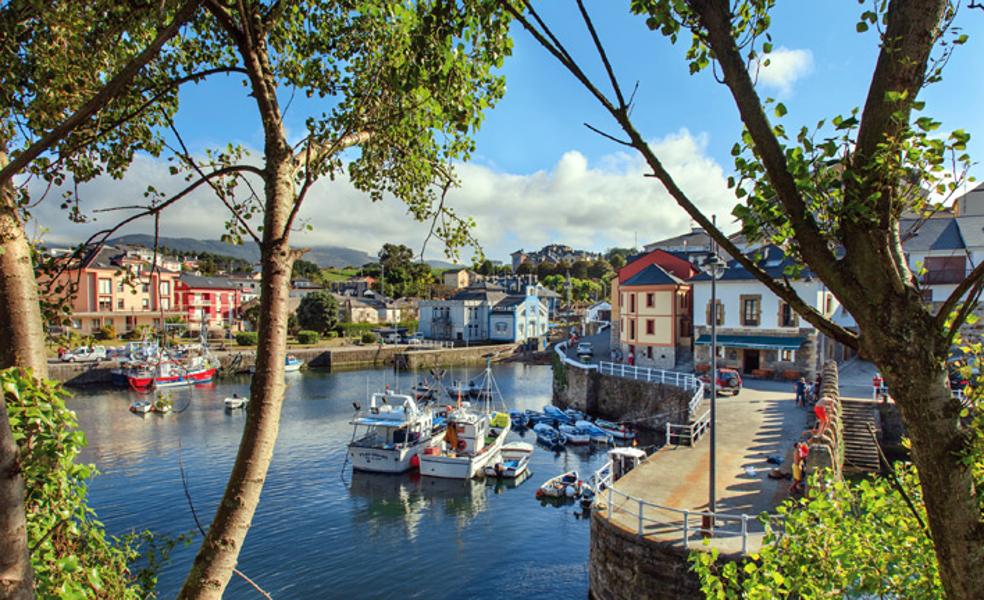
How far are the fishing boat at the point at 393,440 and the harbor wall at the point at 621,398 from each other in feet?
40.8

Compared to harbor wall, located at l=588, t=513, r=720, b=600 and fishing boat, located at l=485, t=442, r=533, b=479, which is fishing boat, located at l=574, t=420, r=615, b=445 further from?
harbor wall, located at l=588, t=513, r=720, b=600

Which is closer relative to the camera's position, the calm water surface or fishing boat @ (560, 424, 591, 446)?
the calm water surface

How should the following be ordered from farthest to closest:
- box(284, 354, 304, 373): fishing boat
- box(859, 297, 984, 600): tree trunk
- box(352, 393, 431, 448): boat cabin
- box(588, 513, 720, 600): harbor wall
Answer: box(284, 354, 304, 373): fishing boat → box(352, 393, 431, 448): boat cabin → box(588, 513, 720, 600): harbor wall → box(859, 297, 984, 600): tree trunk

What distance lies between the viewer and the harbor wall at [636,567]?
434 inches

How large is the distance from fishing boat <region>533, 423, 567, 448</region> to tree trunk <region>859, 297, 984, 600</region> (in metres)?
28.9

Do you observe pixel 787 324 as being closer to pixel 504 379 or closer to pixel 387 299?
pixel 504 379

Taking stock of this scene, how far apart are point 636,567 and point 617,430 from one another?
20799mm

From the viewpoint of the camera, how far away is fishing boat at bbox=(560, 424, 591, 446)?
30.5 metres

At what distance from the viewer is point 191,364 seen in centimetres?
5016

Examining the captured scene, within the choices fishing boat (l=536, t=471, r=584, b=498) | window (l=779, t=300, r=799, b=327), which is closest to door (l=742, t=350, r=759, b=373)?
window (l=779, t=300, r=799, b=327)

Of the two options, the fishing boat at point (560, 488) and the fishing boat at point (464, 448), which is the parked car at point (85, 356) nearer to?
the fishing boat at point (464, 448)

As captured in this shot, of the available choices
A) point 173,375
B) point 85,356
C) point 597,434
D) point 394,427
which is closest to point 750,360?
point 597,434

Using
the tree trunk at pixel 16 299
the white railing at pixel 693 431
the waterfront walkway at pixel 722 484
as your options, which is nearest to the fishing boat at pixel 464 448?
the white railing at pixel 693 431

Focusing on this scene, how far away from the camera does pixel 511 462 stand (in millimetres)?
26609
